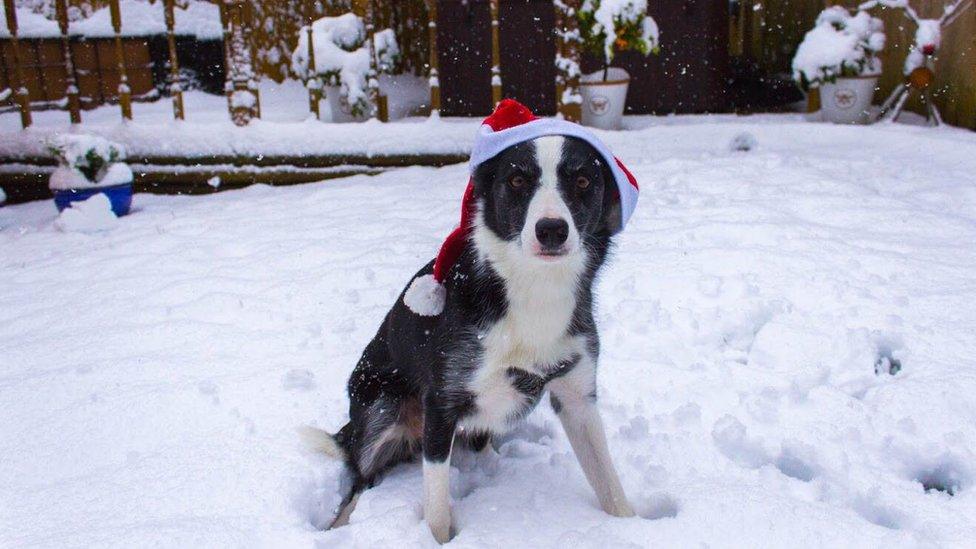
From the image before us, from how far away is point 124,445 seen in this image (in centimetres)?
245

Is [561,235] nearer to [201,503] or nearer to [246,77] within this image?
[201,503]

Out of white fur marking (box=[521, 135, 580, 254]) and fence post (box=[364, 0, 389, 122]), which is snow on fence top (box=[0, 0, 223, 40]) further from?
white fur marking (box=[521, 135, 580, 254])

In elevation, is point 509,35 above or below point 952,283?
above

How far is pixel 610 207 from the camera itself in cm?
203

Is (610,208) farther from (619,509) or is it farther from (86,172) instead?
(86,172)

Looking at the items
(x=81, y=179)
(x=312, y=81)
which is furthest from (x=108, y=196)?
(x=312, y=81)

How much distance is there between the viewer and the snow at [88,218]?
5035 mm

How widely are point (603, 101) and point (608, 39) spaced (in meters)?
0.49

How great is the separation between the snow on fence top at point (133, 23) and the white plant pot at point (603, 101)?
4493mm

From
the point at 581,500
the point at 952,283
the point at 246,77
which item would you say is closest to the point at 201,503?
the point at 581,500

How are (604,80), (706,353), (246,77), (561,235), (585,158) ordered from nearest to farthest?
(561,235)
(585,158)
(706,353)
(246,77)
(604,80)

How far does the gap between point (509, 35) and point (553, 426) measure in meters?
5.93

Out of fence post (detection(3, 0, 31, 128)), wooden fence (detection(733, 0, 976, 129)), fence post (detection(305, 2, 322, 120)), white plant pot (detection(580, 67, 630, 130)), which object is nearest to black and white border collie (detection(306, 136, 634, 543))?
white plant pot (detection(580, 67, 630, 130))

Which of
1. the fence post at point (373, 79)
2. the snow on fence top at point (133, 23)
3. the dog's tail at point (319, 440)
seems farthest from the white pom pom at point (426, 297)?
the snow on fence top at point (133, 23)
